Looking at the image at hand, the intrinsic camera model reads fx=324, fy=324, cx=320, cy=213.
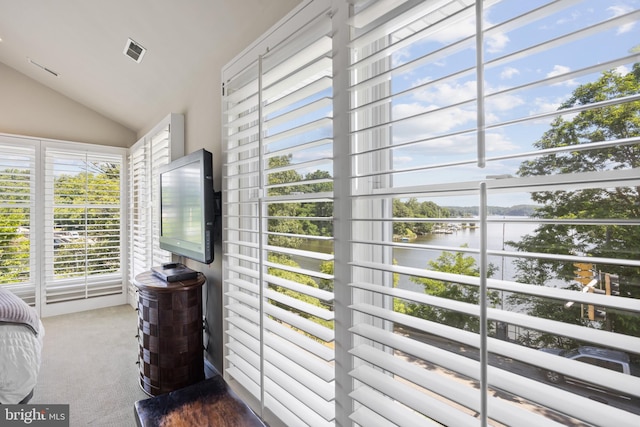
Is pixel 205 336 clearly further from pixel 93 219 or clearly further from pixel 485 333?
pixel 93 219

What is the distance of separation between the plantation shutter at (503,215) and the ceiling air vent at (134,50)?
85.8 inches

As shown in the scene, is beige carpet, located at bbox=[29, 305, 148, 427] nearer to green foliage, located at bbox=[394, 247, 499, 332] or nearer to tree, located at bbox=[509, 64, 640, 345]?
green foliage, located at bbox=[394, 247, 499, 332]

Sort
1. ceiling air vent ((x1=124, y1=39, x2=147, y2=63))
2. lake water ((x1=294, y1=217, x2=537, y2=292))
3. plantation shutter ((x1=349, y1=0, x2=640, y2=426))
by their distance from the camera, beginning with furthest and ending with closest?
ceiling air vent ((x1=124, y1=39, x2=147, y2=63))
lake water ((x1=294, y1=217, x2=537, y2=292))
plantation shutter ((x1=349, y1=0, x2=640, y2=426))

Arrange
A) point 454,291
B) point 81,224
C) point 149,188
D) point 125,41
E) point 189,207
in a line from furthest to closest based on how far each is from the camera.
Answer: point 81,224 → point 149,188 → point 125,41 → point 189,207 → point 454,291

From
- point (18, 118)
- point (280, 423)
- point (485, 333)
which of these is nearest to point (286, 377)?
point (280, 423)

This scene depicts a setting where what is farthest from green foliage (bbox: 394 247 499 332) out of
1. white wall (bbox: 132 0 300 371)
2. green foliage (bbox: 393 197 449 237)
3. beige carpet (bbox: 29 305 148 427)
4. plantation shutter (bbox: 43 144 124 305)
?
plantation shutter (bbox: 43 144 124 305)

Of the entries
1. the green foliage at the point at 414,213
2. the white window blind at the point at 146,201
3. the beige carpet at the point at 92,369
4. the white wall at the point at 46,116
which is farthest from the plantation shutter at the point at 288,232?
the white wall at the point at 46,116

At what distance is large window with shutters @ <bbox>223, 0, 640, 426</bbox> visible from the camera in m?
0.72

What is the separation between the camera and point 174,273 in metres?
2.26

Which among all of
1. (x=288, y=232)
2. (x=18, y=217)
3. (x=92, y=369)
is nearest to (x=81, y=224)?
(x=18, y=217)

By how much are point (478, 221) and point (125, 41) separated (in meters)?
2.99

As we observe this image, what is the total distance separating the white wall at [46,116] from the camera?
382 centimetres

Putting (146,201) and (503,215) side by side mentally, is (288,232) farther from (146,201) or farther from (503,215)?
(146,201)

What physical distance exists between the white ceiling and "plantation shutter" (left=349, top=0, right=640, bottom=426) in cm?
98
